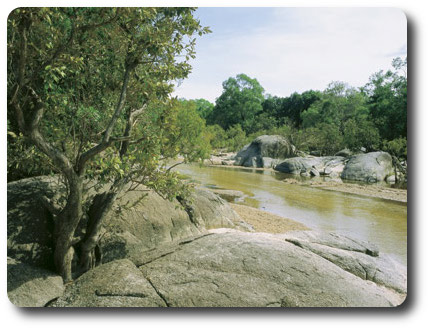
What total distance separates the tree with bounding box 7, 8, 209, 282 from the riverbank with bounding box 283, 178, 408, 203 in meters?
11.2

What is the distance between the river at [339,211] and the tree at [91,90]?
5.61 metres

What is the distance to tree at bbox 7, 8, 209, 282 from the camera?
3807 millimetres

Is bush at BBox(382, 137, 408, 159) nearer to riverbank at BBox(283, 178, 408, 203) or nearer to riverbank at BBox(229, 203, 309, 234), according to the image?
riverbank at BBox(283, 178, 408, 203)

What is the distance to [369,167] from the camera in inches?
790

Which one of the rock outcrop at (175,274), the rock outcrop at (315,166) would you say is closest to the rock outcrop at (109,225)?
the rock outcrop at (175,274)

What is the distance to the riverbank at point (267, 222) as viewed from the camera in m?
9.49

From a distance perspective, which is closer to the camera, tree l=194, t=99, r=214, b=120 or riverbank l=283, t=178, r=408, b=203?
riverbank l=283, t=178, r=408, b=203

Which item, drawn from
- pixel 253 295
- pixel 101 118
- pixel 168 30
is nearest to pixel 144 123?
pixel 101 118

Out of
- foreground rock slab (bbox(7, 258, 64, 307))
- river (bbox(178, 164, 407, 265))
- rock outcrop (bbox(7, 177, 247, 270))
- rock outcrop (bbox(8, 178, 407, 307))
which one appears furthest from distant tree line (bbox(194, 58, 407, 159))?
foreground rock slab (bbox(7, 258, 64, 307))

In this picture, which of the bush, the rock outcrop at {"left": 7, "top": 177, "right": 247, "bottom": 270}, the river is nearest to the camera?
the rock outcrop at {"left": 7, "top": 177, "right": 247, "bottom": 270}

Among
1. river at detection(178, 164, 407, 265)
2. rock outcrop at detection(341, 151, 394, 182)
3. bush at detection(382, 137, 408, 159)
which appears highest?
bush at detection(382, 137, 408, 159)

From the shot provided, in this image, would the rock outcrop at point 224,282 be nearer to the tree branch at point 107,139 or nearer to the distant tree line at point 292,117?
the tree branch at point 107,139

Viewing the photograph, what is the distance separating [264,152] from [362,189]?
14.6 meters

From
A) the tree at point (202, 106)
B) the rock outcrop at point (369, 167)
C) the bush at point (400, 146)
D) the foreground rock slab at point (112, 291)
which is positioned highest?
the tree at point (202, 106)
